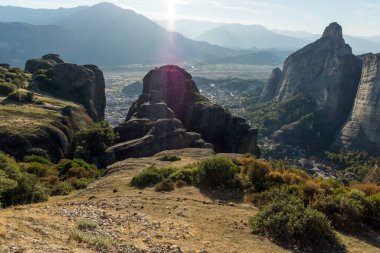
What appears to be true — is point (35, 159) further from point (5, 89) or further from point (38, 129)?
point (5, 89)

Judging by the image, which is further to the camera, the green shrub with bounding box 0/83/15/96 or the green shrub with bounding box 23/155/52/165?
the green shrub with bounding box 0/83/15/96

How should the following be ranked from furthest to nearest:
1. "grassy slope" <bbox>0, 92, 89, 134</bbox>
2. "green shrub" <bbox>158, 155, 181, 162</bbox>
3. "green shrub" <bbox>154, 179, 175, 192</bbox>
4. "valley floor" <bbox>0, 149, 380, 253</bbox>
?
"grassy slope" <bbox>0, 92, 89, 134</bbox> → "green shrub" <bbox>158, 155, 181, 162</bbox> → "green shrub" <bbox>154, 179, 175, 192</bbox> → "valley floor" <bbox>0, 149, 380, 253</bbox>

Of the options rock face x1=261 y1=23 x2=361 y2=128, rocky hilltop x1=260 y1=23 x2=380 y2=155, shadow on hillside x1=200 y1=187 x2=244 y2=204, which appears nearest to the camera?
shadow on hillside x1=200 y1=187 x2=244 y2=204

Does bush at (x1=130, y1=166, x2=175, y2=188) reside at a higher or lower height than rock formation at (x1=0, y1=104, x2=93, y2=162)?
higher

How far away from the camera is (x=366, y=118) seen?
451 feet

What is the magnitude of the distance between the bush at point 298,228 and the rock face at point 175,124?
35144 mm

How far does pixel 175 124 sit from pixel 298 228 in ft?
141

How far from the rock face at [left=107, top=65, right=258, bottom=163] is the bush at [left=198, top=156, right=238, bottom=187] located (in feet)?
85.5

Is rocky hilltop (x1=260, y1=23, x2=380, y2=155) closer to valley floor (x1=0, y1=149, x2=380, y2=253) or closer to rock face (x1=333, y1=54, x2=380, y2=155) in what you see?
rock face (x1=333, y1=54, x2=380, y2=155)

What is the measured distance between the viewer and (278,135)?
164 meters

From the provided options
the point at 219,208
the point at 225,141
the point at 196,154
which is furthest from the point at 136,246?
the point at 225,141

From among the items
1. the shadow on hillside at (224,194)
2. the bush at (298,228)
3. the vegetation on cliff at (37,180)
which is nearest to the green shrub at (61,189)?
the vegetation on cliff at (37,180)

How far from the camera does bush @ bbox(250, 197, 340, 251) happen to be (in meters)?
19.1

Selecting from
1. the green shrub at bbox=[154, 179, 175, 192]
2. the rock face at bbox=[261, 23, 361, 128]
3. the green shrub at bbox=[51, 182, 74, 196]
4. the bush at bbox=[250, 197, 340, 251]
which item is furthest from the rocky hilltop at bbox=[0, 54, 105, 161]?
the rock face at bbox=[261, 23, 361, 128]
